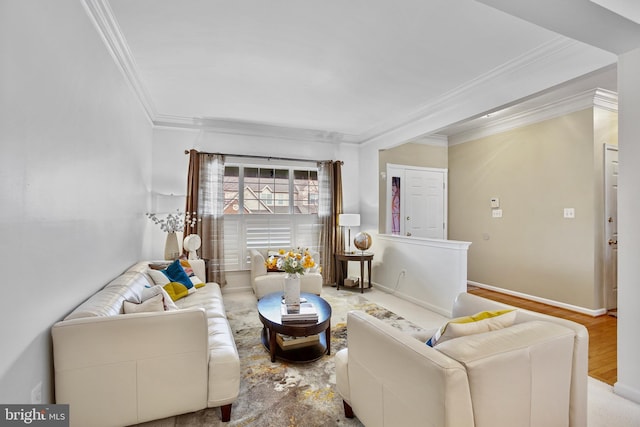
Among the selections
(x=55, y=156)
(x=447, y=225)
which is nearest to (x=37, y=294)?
(x=55, y=156)

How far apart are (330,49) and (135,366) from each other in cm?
267

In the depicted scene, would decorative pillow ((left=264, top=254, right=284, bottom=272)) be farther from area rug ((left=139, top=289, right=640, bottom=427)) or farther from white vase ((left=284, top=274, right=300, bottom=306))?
white vase ((left=284, top=274, right=300, bottom=306))

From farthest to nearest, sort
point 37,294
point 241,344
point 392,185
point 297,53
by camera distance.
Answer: point 392,185, point 241,344, point 297,53, point 37,294

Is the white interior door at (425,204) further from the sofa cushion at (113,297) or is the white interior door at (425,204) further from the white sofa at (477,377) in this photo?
the sofa cushion at (113,297)

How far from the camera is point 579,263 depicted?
391cm

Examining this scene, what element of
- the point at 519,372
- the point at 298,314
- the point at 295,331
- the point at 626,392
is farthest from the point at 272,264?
the point at 626,392

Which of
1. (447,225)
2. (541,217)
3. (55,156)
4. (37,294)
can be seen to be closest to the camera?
(37,294)

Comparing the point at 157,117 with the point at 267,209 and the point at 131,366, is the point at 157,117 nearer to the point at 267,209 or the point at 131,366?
the point at 267,209

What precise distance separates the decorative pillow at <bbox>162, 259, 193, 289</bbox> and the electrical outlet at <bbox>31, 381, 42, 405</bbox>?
5.63 feet

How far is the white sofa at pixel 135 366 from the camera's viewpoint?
1.60 meters

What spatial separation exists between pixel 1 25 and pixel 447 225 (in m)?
6.12

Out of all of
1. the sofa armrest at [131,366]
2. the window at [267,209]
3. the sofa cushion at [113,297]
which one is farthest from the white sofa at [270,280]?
the sofa armrest at [131,366]

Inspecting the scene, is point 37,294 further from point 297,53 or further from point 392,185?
point 392,185

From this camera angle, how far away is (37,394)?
1.49m
